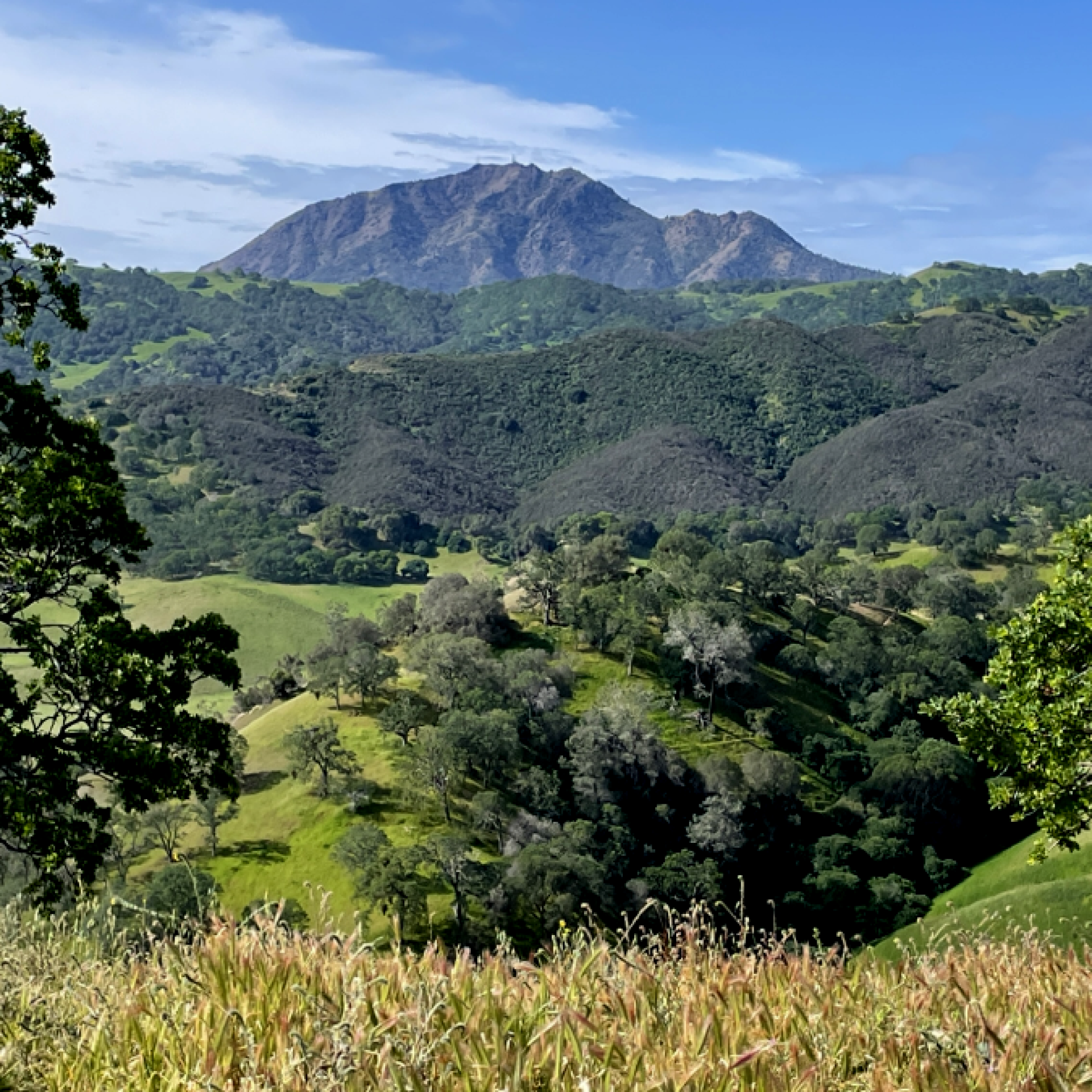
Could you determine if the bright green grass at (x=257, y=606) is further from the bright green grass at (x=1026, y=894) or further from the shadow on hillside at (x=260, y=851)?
the bright green grass at (x=1026, y=894)

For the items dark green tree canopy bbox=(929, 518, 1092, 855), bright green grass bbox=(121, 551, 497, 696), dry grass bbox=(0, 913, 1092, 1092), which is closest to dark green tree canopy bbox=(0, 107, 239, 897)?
dry grass bbox=(0, 913, 1092, 1092)

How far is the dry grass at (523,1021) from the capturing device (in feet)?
12.9

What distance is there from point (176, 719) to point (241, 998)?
33.3 ft

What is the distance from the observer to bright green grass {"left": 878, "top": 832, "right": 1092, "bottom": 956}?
2823 cm

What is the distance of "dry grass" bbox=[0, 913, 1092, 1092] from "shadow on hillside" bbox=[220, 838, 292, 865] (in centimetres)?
5658

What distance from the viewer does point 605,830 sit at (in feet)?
208

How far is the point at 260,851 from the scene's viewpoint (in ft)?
194

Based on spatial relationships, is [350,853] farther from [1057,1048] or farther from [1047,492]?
[1047,492]

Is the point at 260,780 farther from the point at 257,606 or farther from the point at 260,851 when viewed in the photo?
the point at 257,606

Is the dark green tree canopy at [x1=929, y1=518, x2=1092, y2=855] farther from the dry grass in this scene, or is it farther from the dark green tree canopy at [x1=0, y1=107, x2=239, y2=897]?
the dark green tree canopy at [x1=0, y1=107, x2=239, y2=897]

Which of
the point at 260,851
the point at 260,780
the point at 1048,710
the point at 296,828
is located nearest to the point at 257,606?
the point at 260,780

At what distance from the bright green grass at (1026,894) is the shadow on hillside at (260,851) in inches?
1336

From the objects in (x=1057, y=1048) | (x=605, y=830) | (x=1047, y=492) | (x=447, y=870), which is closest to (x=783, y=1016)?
(x=1057, y=1048)

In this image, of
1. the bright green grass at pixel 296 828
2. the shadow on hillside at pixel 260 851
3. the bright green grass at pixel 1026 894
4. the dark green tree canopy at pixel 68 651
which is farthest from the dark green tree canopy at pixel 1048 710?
the shadow on hillside at pixel 260 851
